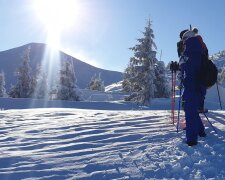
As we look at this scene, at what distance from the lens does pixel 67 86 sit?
5406 cm

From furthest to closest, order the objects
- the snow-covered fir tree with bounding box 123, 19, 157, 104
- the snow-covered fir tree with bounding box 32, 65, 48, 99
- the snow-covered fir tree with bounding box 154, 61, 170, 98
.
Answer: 1. the snow-covered fir tree with bounding box 32, 65, 48, 99
2. the snow-covered fir tree with bounding box 154, 61, 170, 98
3. the snow-covered fir tree with bounding box 123, 19, 157, 104

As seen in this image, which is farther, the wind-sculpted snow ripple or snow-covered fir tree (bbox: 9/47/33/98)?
snow-covered fir tree (bbox: 9/47/33/98)

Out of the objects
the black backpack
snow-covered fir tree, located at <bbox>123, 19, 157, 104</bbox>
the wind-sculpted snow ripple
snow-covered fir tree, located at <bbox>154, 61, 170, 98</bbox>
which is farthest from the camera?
snow-covered fir tree, located at <bbox>154, 61, 170, 98</bbox>

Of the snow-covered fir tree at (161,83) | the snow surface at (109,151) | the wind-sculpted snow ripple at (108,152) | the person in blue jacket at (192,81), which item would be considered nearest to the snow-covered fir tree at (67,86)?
the snow-covered fir tree at (161,83)

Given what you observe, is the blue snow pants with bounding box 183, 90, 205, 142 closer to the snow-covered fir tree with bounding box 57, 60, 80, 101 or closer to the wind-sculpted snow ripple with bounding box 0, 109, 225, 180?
the wind-sculpted snow ripple with bounding box 0, 109, 225, 180

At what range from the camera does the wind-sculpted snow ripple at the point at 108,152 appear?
645 cm

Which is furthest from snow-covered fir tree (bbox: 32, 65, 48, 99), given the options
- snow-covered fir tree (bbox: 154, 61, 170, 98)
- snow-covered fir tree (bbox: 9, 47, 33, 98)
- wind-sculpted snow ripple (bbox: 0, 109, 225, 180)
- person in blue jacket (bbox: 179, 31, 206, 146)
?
person in blue jacket (bbox: 179, 31, 206, 146)

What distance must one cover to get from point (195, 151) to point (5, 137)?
14.9ft

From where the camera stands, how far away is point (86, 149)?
7945 millimetres

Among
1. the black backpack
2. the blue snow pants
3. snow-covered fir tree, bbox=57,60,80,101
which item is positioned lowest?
the blue snow pants

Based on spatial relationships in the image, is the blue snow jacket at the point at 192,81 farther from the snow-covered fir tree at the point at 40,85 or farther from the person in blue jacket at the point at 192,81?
the snow-covered fir tree at the point at 40,85

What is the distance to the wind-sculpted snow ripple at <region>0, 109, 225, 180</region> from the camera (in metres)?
6.45

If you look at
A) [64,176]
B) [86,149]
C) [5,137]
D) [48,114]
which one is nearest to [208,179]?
[64,176]

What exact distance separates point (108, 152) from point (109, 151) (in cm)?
7
